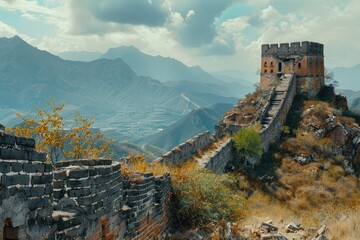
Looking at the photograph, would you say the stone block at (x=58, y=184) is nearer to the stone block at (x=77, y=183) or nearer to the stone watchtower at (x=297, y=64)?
the stone block at (x=77, y=183)

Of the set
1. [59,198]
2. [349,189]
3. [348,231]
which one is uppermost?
[59,198]

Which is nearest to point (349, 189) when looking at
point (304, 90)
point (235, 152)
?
point (235, 152)

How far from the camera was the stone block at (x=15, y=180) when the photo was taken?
4473mm

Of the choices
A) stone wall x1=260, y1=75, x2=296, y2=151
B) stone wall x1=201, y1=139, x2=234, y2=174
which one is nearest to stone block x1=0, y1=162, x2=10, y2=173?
stone wall x1=201, y1=139, x2=234, y2=174

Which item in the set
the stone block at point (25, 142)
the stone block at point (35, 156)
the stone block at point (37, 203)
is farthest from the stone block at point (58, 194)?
the stone block at point (25, 142)

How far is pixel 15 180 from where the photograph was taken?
15.3 feet

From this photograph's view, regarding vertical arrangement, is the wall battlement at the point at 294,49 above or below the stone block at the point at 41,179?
above

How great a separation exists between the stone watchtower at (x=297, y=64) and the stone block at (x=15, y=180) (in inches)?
1339

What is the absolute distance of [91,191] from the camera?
665 centimetres

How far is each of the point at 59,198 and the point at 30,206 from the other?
1.31 metres

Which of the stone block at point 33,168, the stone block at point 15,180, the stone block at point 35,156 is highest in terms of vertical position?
the stone block at point 35,156

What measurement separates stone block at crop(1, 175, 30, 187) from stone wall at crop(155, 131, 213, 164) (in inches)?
431

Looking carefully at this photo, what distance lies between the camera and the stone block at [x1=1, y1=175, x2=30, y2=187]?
4.47 meters

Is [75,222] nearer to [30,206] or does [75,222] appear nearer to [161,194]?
[30,206]
